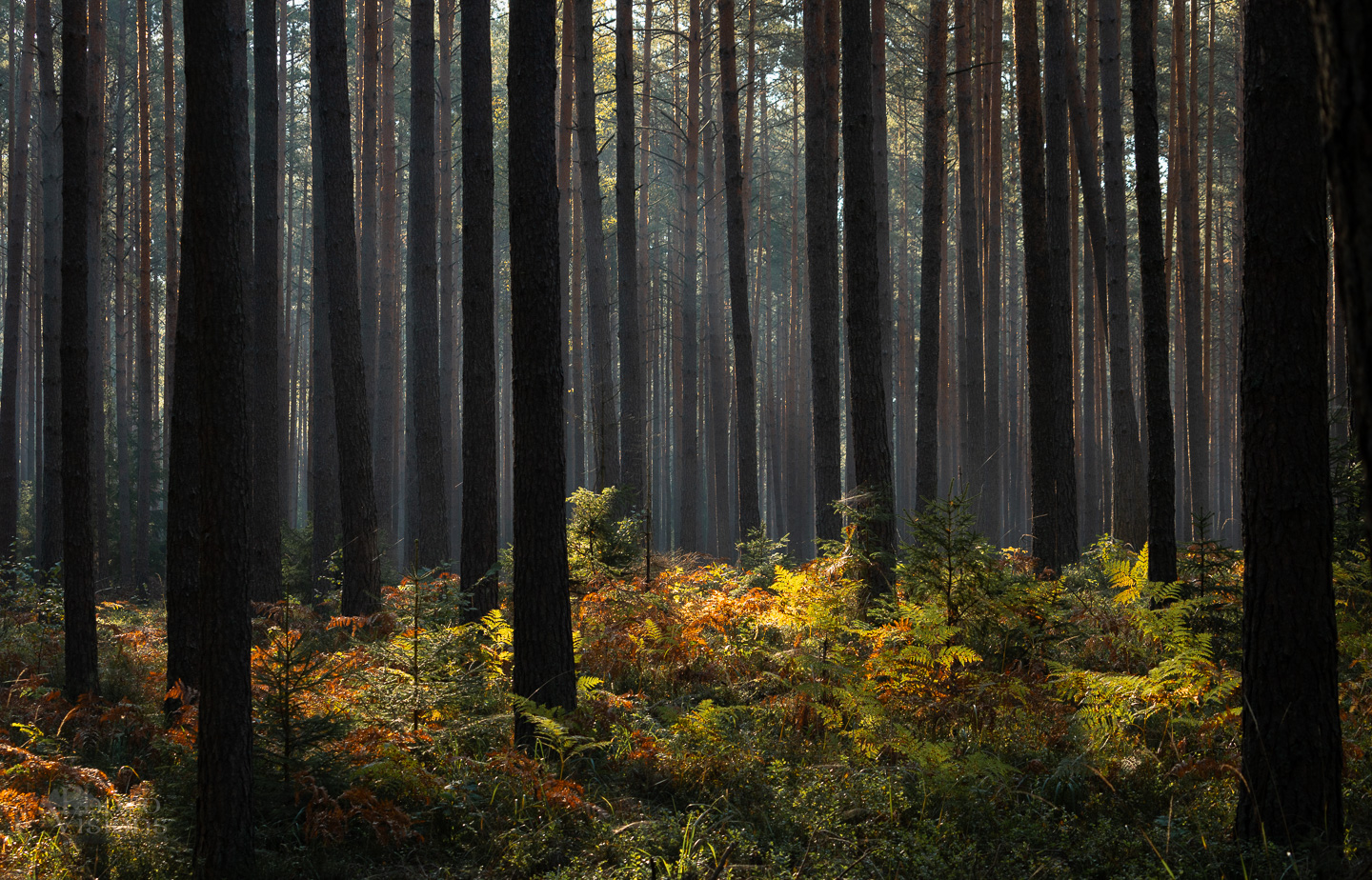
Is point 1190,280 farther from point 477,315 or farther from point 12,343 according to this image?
point 12,343

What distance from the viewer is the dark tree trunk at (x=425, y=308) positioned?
10961 mm

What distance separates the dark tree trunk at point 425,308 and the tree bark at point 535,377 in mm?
5471

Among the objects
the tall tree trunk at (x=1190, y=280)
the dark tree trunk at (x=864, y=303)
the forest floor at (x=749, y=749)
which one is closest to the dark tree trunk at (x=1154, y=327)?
the forest floor at (x=749, y=749)

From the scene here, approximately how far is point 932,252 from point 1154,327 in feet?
17.0

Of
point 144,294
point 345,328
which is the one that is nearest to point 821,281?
point 345,328

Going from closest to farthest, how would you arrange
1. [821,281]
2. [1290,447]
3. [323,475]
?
[1290,447] → [821,281] → [323,475]

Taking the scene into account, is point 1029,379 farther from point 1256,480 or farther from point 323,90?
point 323,90

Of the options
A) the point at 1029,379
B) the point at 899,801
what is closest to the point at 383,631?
the point at 899,801

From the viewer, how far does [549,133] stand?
5.72m

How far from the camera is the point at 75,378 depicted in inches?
258

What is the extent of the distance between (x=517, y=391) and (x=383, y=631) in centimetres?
413

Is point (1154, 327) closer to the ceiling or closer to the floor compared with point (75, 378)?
closer to the ceiling

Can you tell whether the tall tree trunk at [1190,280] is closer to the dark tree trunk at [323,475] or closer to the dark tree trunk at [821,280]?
the dark tree trunk at [821,280]

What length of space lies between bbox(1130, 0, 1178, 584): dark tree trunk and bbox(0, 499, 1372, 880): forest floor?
0.33 meters
